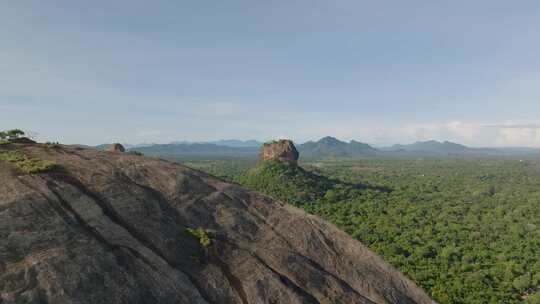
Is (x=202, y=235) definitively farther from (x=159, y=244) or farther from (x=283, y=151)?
(x=283, y=151)

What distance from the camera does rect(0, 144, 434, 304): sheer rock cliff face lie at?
40.3 feet

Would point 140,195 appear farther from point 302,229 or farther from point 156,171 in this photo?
point 302,229

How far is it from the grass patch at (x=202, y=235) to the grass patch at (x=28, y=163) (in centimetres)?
802

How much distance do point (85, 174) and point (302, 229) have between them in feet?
43.4

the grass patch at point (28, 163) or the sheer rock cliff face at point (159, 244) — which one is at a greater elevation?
the grass patch at point (28, 163)

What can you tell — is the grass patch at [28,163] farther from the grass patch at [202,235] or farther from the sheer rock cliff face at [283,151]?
the sheer rock cliff face at [283,151]

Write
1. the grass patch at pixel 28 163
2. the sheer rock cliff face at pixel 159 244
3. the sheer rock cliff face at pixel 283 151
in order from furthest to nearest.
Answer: the sheer rock cliff face at pixel 283 151 < the grass patch at pixel 28 163 < the sheer rock cliff face at pixel 159 244

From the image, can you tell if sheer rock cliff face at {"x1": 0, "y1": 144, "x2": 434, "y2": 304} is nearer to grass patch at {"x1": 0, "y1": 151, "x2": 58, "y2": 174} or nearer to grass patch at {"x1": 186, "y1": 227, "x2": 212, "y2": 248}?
grass patch at {"x1": 186, "y1": 227, "x2": 212, "y2": 248}

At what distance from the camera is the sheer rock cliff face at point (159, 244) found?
12281 millimetres

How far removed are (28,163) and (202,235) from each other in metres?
9.83

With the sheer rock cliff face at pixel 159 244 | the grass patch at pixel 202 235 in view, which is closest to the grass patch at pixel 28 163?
Answer: the sheer rock cliff face at pixel 159 244

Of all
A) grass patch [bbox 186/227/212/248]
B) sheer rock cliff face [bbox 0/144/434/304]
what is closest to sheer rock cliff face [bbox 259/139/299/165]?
sheer rock cliff face [bbox 0/144/434/304]

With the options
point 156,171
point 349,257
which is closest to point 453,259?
point 349,257

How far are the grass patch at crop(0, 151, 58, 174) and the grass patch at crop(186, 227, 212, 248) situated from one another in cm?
802
